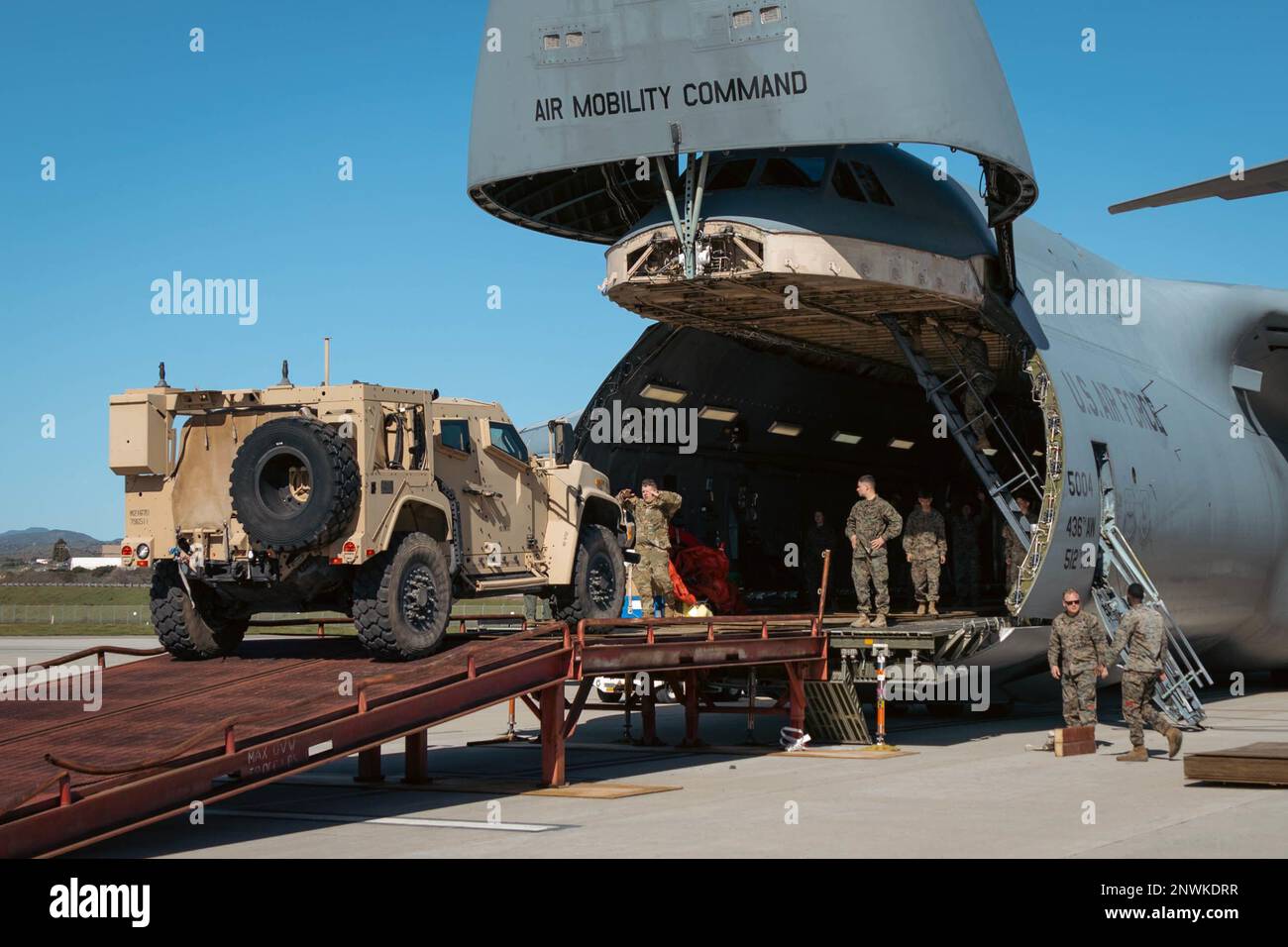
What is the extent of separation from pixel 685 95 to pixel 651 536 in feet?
Answer: 19.8

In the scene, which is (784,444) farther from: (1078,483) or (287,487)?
(287,487)

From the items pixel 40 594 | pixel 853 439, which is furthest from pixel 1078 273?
pixel 40 594

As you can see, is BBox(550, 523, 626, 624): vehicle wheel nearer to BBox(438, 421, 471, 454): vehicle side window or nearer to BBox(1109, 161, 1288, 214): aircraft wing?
BBox(438, 421, 471, 454): vehicle side window

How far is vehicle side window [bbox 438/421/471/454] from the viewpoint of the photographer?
1547cm

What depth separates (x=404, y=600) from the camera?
46.1 ft

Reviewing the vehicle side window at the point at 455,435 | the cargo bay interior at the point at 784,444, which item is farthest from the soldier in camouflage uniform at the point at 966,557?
the vehicle side window at the point at 455,435

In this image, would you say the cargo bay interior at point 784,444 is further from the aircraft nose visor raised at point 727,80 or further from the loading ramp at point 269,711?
the loading ramp at point 269,711

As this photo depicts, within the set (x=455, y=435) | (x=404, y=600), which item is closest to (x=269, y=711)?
(x=404, y=600)

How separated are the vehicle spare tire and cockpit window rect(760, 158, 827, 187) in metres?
6.03

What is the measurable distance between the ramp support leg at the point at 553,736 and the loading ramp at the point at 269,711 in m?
0.01

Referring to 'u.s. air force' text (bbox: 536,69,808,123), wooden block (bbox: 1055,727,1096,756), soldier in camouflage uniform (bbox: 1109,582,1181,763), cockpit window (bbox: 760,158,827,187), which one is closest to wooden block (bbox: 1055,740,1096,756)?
wooden block (bbox: 1055,727,1096,756)

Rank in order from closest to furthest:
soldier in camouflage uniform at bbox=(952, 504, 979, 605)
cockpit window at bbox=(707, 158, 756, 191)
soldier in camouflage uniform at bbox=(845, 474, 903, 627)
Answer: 1. cockpit window at bbox=(707, 158, 756, 191)
2. soldier in camouflage uniform at bbox=(845, 474, 903, 627)
3. soldier in camouflage uniform at bbox=(952, 504, 979, 605)

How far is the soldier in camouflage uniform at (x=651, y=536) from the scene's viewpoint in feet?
63.5

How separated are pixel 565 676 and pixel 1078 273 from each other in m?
12.4
